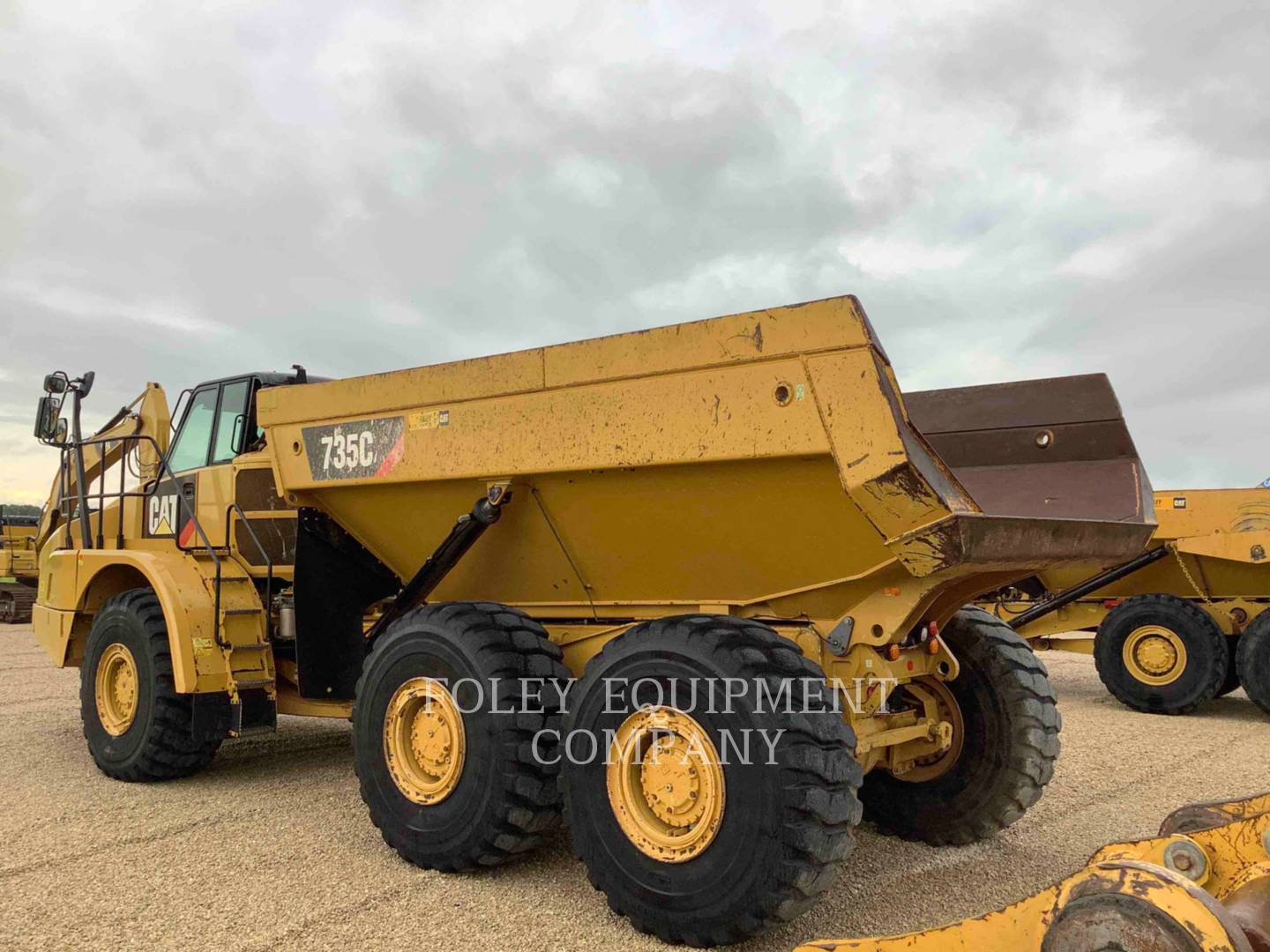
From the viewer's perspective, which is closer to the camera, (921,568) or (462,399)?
(921,568)

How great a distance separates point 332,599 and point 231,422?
148 cm

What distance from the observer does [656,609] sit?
4.24 metres

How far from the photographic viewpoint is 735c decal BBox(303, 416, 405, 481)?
459 centimetres

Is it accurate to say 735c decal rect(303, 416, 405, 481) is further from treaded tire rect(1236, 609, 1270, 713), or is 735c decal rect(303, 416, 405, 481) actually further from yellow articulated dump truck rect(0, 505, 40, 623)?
yellow articulated dump truck rect(0, 505, 40, 623)

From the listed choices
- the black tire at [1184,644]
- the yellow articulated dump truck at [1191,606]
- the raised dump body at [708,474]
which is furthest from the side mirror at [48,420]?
the black tire at [1184,644]

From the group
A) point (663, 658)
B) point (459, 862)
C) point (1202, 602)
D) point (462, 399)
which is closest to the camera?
point (663, 658)

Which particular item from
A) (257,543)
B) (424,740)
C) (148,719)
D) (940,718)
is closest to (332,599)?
(257,543)

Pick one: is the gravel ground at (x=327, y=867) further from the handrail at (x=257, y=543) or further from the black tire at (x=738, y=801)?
the handrail at (x=257, y=543)

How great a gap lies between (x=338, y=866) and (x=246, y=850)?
20.0 inches

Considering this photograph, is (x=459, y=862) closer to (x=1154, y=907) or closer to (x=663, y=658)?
(x=663, y=658)

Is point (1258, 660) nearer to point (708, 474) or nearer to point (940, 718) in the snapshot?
point (940, 718)

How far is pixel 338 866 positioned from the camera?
413cm

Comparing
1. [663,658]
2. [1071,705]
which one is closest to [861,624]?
[663,658]

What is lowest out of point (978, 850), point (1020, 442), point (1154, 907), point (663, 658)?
point (978, 850)
